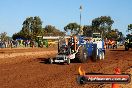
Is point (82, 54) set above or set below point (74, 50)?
below

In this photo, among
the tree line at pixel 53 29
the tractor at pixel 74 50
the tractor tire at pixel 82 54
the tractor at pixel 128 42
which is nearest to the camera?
the tractor at pixel 74 50

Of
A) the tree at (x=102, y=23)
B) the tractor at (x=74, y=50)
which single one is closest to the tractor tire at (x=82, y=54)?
the tractor at (x=74, y=50)

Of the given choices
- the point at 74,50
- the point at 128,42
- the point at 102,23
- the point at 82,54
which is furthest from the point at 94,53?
the point at 102,23

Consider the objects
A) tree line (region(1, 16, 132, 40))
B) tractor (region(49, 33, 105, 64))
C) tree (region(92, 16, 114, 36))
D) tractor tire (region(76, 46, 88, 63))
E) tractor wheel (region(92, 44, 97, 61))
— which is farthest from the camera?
tree (region(92, 16, 114, 36))

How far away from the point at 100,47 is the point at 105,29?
91.1 metres

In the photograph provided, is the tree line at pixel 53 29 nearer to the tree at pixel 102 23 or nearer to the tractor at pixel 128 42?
the tree at pixel 102 23

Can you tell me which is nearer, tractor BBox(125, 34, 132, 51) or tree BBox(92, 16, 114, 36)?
tractor BBox(125, 34, 132, 51)

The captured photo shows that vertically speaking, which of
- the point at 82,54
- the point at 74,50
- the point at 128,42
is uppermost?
the point at 128,42

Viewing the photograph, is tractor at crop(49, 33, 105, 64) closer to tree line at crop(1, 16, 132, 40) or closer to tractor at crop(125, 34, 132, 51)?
tractor at crop(125, 34, 132, 51)

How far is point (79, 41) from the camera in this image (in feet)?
82.7

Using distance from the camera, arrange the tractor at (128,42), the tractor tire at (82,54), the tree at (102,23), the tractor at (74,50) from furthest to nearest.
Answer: the tree at (102,23) < the tractor at (128,42) < the tractor tire at (82,54) < the tractor at (74,50)

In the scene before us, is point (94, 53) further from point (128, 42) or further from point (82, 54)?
point (128, 42)

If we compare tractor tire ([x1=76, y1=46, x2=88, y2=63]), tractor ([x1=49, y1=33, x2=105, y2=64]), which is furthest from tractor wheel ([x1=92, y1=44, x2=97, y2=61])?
tractor tire ([x1=76, y1=46, x2=88, y2=63])

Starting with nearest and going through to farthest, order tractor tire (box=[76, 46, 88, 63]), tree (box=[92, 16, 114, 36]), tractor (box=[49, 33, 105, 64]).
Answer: tractor (box=[49, 33, 105, 64]), tractor tire (box=[76, 46, 88, 63]), tree (box=[92, 16, 114, 36])
